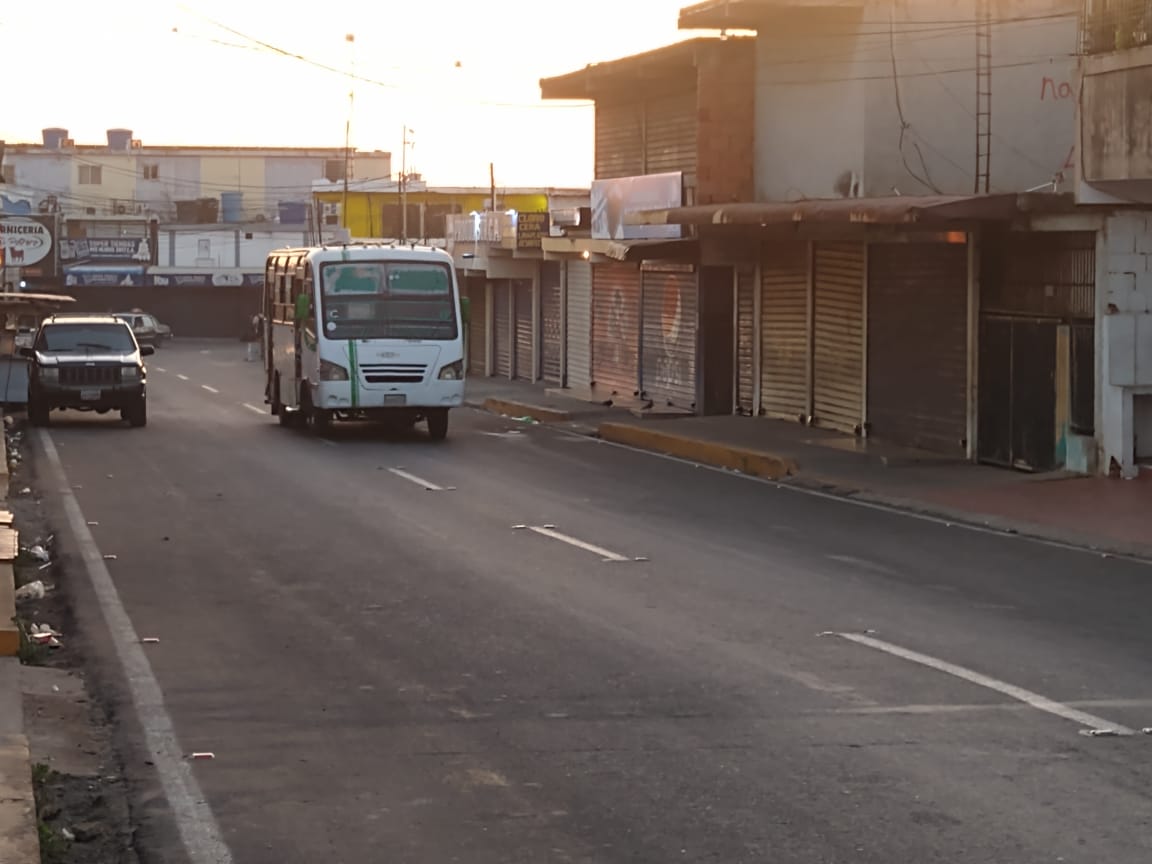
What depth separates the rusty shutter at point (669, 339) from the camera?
118 ft

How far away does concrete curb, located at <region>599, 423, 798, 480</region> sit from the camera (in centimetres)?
2494

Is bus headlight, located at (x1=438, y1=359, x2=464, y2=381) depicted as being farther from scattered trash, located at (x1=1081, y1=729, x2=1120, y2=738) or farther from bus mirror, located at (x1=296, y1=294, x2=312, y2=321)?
scattered trash, located at (x1=1081, y1=729, x2=1120, y2=738)

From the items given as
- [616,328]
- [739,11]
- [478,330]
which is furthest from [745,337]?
[478,330]

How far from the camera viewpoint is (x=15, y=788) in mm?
7840

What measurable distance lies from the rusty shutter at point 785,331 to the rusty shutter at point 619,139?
7.00 meters

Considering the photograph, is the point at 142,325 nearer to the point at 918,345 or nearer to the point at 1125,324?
the point at 918,345

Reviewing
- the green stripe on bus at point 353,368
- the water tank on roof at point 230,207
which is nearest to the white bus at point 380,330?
the green stripe on bus at point 353,368

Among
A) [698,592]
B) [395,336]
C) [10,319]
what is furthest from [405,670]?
[10,319]

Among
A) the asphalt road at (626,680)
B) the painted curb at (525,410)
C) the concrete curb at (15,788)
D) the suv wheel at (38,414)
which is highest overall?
the suv wheel at (38,414)

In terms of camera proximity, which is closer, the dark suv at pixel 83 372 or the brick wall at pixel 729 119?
the dark suv at pixel 83 372

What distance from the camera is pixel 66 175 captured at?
10125cm

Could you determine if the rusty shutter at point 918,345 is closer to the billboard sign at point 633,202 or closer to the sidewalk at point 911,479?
the sidewalk at point 911,479

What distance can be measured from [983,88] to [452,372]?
915 cm

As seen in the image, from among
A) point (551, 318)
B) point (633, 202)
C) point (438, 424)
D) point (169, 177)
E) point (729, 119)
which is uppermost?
point (169, 177)
